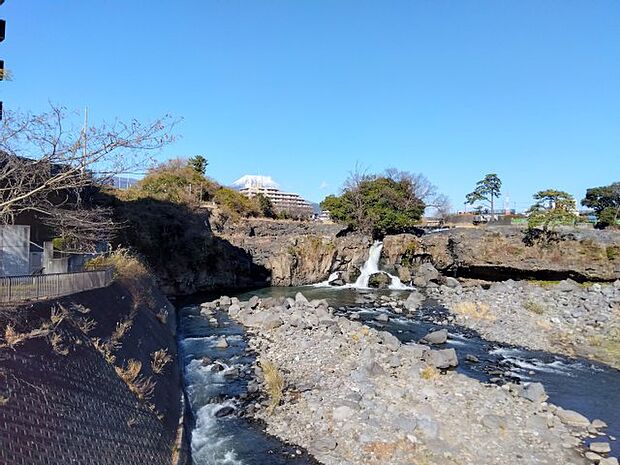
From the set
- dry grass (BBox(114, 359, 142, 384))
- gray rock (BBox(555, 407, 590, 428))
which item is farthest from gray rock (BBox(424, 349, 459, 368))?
dry grass (BBox(114, 359, 142, 384))

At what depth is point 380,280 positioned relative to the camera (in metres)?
39.2

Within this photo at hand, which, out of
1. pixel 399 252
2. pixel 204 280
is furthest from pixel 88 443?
pixel 399 252

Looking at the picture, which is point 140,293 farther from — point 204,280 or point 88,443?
point 204,280

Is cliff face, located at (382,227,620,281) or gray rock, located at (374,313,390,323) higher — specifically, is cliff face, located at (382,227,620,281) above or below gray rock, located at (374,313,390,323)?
above

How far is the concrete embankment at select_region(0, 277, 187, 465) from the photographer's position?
5.76 meters

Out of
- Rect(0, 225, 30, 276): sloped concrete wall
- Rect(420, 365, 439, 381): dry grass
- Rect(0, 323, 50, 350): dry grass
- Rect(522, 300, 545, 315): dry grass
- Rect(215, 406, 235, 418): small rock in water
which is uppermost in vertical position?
Rect(0, 225, 30, 276): sloped concrete wall

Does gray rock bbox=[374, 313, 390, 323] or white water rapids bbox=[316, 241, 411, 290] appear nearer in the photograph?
gray rock bbox=[374, 313, 390, 323]

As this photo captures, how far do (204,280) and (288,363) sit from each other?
916 inches

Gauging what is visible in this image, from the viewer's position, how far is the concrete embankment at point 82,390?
5762 millimetres

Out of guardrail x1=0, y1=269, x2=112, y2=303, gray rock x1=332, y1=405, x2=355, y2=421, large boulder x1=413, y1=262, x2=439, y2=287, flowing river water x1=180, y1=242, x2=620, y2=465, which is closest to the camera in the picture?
guardrail x1=0, y1=269, x2=112, y2=303

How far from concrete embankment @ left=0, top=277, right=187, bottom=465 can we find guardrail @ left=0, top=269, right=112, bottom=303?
0.39 meters

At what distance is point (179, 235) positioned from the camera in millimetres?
37500

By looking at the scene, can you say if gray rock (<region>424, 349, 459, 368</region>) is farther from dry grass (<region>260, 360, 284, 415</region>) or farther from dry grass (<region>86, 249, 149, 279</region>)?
dry grass (<region>86, 249, 149, 279</region>)

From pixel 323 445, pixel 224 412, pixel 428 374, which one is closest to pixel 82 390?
pixel 224 412
